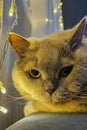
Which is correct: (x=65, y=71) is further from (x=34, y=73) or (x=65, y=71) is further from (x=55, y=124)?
(x=55, y=124)

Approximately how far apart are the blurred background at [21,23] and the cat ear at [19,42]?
3.3 inches

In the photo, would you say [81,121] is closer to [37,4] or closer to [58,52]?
[58,52]

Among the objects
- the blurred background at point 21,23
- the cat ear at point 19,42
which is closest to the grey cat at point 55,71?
the cat ear at point 19,42

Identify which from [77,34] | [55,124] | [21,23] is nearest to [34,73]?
[77,34]

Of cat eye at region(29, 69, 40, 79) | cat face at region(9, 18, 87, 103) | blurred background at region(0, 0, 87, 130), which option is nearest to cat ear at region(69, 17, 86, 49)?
cat face at region(9, 18, 87, 103)

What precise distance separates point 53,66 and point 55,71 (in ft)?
0.06

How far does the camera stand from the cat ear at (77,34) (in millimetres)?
960

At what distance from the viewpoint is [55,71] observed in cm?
92

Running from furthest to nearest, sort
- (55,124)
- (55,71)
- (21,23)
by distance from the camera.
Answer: (21,23), (55,71), (55,124)

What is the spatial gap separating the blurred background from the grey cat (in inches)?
4.3

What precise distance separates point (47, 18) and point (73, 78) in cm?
91

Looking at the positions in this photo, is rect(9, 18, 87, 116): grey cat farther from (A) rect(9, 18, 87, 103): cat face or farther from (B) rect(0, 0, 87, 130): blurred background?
(B) rect(0, 0, 87, 130): blurred background

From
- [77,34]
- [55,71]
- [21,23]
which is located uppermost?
[21,23]

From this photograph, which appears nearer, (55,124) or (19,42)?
(55,124)
